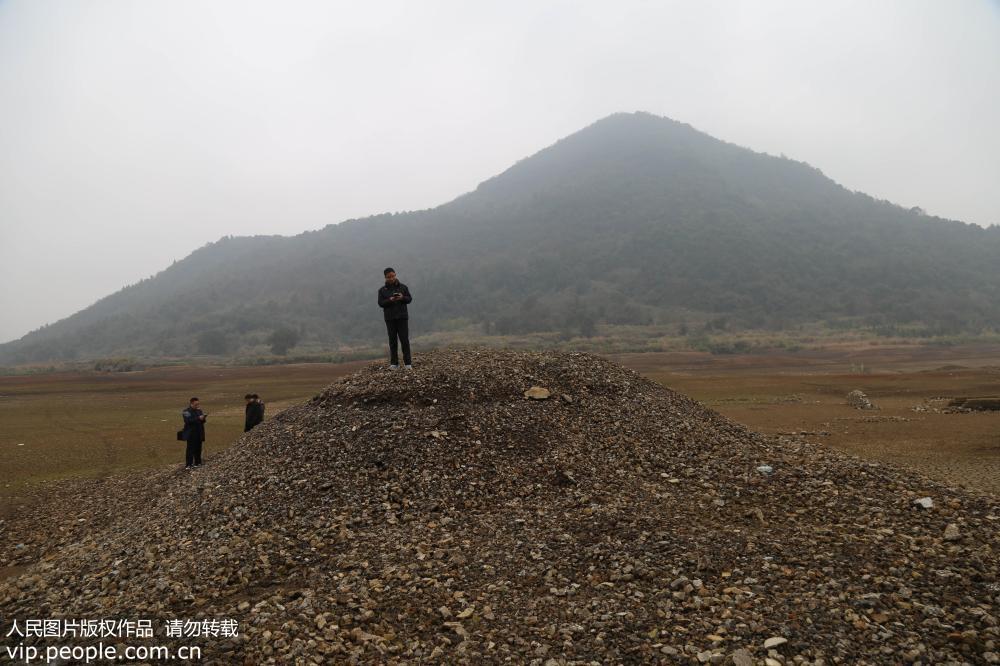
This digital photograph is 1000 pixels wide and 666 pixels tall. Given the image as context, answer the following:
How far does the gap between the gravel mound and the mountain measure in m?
69.3

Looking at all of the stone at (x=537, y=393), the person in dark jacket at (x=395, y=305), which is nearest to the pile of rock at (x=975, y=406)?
the stone at (x=537, y=393)

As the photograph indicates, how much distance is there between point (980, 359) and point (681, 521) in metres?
52.1

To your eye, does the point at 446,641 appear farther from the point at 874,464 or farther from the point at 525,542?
the point at 874,464

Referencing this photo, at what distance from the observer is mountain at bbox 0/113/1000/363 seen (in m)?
83.9

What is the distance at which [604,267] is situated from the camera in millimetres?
102125

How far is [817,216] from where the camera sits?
371 ft

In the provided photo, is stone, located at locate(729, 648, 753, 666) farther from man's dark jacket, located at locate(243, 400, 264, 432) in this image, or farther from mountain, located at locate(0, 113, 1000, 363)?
mountain, located at locate(0, 113, 1000, 363)

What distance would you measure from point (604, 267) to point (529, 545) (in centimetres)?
9878

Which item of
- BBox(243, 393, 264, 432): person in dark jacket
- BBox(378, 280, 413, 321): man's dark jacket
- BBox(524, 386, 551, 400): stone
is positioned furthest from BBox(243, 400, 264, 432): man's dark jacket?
BBox(524, 386, 551, 400): stone

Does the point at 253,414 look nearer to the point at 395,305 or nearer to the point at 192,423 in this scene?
the point at 192,423

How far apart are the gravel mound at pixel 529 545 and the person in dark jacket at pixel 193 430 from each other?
189cm

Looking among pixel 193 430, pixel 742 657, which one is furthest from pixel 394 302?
pixel 742 657

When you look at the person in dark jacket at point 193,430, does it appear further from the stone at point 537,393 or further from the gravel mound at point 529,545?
the stone at point 537,393

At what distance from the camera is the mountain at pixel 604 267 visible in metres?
83.9
